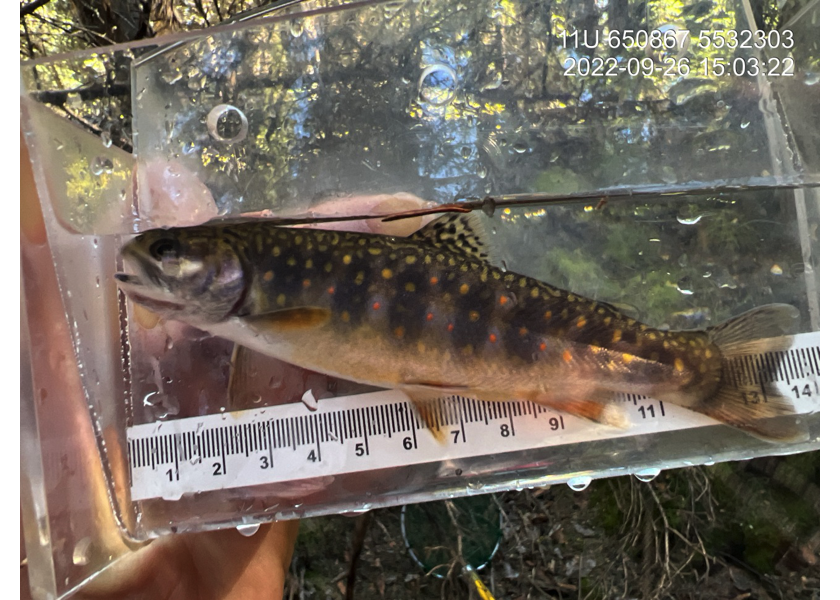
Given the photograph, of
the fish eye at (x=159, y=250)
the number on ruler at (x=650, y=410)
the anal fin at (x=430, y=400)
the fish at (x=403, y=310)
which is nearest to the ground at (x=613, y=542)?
the number on ruler at (x=650, y=410)

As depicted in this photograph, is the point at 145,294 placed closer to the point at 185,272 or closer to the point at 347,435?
the point at 185,272

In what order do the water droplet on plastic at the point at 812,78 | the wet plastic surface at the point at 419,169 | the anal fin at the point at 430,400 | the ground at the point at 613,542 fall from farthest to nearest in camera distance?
the ground at the point at 613,542 → the water droplet on plastic at the point at 812,78 → the wet plastic surface at the point at 419,169 → the anal fin at the point at 430,400

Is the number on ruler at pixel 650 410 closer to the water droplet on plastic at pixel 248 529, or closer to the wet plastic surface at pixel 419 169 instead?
the wet plastic surface at pixel 419 169

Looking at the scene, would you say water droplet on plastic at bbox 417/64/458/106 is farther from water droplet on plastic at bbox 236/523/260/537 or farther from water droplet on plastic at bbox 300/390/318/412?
water droplet on plastic at bbox 236/523/260/537

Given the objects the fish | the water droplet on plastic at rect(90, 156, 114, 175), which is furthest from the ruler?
the water droplet on plastic at rect(90, 156, 114, 175)

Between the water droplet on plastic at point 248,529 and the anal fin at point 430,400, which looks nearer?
the anal fin at point 430,400

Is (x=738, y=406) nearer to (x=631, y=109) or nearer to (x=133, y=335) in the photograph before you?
(x=631, y=109)

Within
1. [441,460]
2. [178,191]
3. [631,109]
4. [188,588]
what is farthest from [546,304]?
[188,588]
